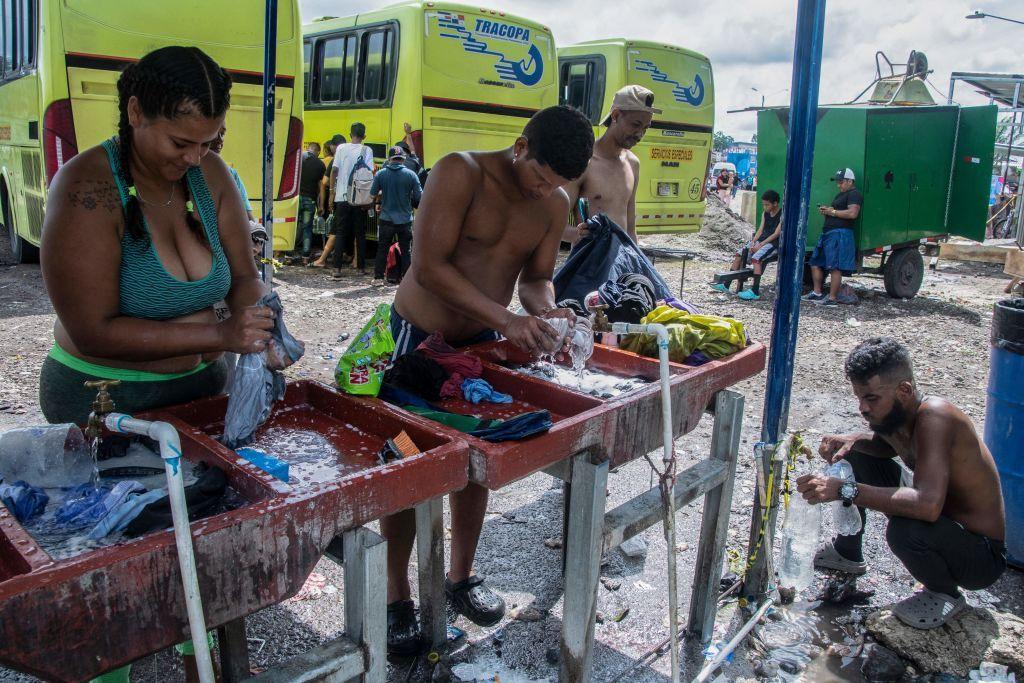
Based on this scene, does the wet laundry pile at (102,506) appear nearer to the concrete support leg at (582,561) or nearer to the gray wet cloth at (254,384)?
the gray wet cloth at (254,384)

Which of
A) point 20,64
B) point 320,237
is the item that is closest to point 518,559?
point 20,64

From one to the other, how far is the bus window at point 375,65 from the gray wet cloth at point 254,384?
8.57 meters

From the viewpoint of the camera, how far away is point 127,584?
1.28 meters

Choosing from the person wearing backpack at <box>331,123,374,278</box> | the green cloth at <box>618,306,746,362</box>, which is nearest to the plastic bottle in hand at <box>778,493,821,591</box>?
the green cloth at <box>618,306,746,362</box>

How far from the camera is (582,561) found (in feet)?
7.25

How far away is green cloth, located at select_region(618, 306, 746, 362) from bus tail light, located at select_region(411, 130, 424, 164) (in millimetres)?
7319

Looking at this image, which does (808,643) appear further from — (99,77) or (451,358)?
(99,77)

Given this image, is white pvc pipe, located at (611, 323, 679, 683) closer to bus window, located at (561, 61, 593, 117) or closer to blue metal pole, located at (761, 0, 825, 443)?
blue metal pole, located at (761, 0, 825, 443)

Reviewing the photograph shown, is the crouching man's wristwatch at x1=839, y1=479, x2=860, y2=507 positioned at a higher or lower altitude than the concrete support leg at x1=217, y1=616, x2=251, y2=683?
higher

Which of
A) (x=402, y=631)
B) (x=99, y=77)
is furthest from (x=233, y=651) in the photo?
Answer: (x=99, y=77)

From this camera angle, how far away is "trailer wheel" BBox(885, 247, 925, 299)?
32.0ft

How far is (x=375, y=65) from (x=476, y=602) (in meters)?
8.52

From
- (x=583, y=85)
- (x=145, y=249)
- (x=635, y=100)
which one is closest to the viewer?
(x=145, y=249)

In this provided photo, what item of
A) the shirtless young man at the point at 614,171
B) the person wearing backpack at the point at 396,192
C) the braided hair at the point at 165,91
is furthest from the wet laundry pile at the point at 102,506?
the person wearing backpack at the point at 396,192
